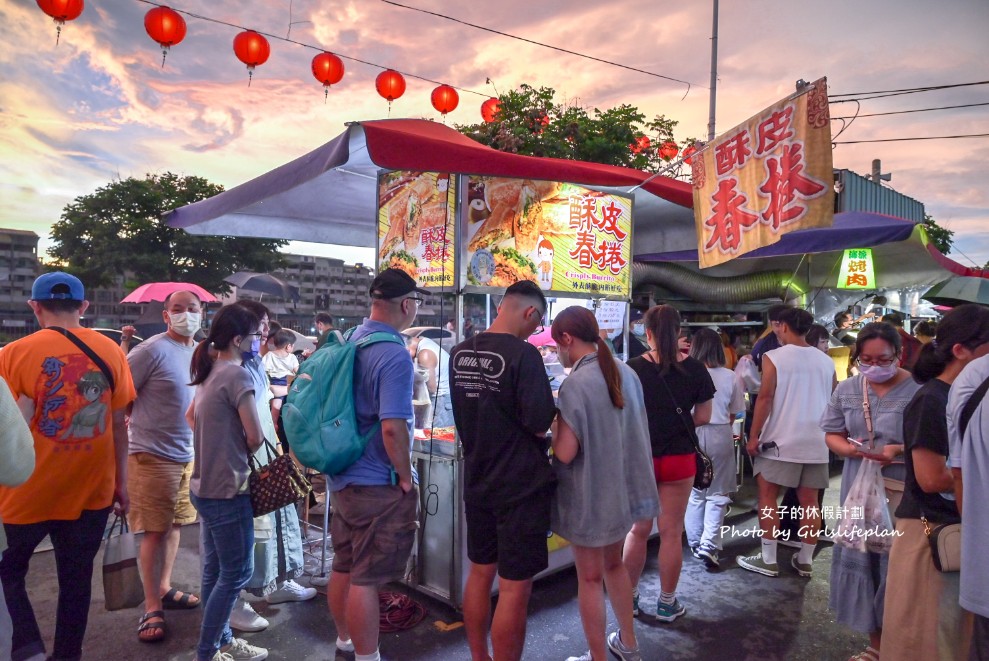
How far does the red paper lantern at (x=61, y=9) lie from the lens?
5912mm

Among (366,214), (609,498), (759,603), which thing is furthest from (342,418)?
(366,214)

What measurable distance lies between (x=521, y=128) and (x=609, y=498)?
14.4 metres

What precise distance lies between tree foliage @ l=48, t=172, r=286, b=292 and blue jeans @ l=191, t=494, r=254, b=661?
21213 millimetres

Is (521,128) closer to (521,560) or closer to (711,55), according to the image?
(711,55)

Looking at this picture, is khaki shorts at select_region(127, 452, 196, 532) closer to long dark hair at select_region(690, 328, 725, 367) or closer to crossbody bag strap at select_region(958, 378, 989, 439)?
long dark hair at select_region(690, 328, 725, 367)

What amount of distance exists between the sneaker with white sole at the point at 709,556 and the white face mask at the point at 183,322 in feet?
12.8

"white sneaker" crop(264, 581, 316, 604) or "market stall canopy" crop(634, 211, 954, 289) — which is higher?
"market stall canopy" crop(634, 211, 954, 289)

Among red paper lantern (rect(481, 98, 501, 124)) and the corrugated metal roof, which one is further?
the corrugated metal roof

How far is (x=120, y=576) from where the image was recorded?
9.89ft

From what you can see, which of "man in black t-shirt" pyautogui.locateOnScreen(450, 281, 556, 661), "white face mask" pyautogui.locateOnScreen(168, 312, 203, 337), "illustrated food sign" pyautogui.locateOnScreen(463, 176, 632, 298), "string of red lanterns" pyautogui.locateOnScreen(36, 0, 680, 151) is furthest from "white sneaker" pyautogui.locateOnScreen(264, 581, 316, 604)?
"string of red lanterns" pyautogui.locateOnScreen(36, 0, 680, 151)

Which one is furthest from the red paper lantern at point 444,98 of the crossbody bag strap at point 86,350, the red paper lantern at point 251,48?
the crossbody bag strap at point 86,350

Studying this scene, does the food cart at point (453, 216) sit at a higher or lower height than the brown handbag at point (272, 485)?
higher

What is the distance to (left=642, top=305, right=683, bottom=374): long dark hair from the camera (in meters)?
3.48

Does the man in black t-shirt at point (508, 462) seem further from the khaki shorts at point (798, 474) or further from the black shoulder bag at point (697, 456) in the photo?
the khaki shorts at point (798, 474)
